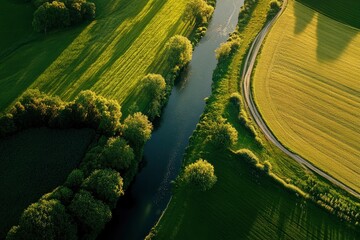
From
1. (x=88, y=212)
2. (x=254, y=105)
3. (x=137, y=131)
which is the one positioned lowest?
(x=88, y=212)

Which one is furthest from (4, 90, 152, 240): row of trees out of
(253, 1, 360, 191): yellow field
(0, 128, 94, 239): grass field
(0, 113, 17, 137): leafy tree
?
(253, 1, 360, 191): yellow field

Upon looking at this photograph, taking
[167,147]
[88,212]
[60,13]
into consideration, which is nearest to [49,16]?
[60,13]

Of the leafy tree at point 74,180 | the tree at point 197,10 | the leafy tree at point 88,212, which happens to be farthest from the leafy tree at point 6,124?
the tree at point 197,10

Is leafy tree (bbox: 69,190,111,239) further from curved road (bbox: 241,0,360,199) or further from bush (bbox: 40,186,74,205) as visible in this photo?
curved road (bbox: 241,0,360,199)

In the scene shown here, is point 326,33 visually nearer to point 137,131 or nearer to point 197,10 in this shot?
point 197,10

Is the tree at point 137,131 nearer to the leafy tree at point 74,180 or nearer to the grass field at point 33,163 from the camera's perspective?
the grass field at point 33,163

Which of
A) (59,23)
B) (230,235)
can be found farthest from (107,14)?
(230,235)
